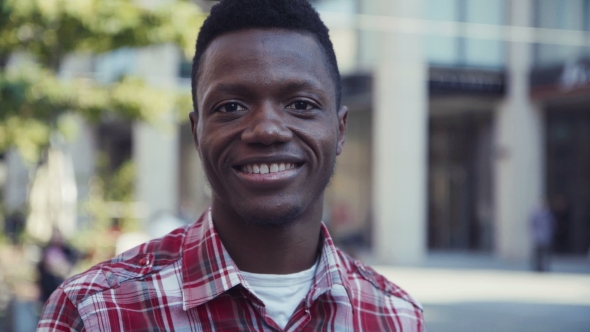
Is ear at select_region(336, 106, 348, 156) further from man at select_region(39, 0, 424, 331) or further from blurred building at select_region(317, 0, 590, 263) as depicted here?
blurred building at select_region(317, 0, 590, 263)

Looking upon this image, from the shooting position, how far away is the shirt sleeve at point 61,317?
1.73m

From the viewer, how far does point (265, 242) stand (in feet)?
6.23

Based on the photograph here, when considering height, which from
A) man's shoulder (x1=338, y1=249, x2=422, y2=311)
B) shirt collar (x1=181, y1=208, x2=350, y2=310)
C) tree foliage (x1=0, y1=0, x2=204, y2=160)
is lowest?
man's shoulder (x1=338, y1=249, x2=422, y2=311)

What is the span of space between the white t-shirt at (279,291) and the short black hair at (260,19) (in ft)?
1.69

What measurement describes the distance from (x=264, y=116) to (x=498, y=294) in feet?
38.1

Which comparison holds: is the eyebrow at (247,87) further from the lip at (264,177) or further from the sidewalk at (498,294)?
the sidewalk at (498,294)

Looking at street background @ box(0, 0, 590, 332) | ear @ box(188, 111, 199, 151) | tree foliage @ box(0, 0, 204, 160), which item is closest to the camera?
ear @ box(188, 111, 199, 151)

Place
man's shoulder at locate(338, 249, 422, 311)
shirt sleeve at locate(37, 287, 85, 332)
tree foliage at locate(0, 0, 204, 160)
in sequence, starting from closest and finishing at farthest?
shirt sleeve at locate(37, 287, 85, 332), man's shoulder at locate(338, 249, 422, 311), tree foliage at locate(0, 0, 204, 160)

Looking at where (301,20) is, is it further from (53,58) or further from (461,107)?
(461,107)

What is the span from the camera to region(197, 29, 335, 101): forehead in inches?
72.0

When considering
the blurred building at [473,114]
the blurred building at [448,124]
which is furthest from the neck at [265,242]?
the blurred building at [473,114]

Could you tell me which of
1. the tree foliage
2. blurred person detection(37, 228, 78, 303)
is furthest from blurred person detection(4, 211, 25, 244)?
blurred person detection(37, 228, 78, 303)

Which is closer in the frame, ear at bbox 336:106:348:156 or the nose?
the nose

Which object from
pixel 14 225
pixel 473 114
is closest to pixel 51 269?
pixel 14 225
